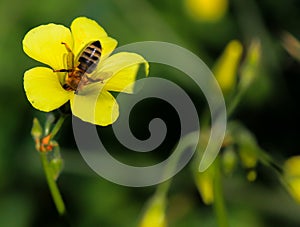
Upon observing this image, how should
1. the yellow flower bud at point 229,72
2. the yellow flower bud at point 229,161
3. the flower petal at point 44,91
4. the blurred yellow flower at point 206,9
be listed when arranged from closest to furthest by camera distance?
the flower petal at point 44,91 → the yellow flower bud at point 229,161 → the yellow flower bud at point 229,72 → the blurred yellow flower at point 206,9

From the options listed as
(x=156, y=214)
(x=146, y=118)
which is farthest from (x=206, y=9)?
(x=156, y=214)

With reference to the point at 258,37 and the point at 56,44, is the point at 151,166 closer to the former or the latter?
the point at 258,37

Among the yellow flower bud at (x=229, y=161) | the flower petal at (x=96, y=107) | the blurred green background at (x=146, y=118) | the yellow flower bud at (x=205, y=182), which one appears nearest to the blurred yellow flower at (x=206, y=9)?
the blurred green background at (x=146, y=118)

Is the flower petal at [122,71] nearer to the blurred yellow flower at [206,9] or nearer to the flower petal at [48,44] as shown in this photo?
→ the flower petal at [48,44]

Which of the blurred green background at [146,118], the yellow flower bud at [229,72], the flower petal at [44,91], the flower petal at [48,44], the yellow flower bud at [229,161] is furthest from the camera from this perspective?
the blurred green background at [146,118]

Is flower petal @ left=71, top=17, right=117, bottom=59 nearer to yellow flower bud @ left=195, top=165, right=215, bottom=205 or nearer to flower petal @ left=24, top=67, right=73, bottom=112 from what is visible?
flower petal @ left=24, top=67, right=73, bottom=112

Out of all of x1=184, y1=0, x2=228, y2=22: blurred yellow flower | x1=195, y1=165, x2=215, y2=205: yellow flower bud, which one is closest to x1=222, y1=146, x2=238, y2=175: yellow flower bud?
x1=195, y1=165, x2=215, y2=205: yellow flower bud

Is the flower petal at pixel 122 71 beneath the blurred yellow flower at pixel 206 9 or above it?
above

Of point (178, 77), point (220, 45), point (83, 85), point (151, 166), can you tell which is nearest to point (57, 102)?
point (83, 85)
